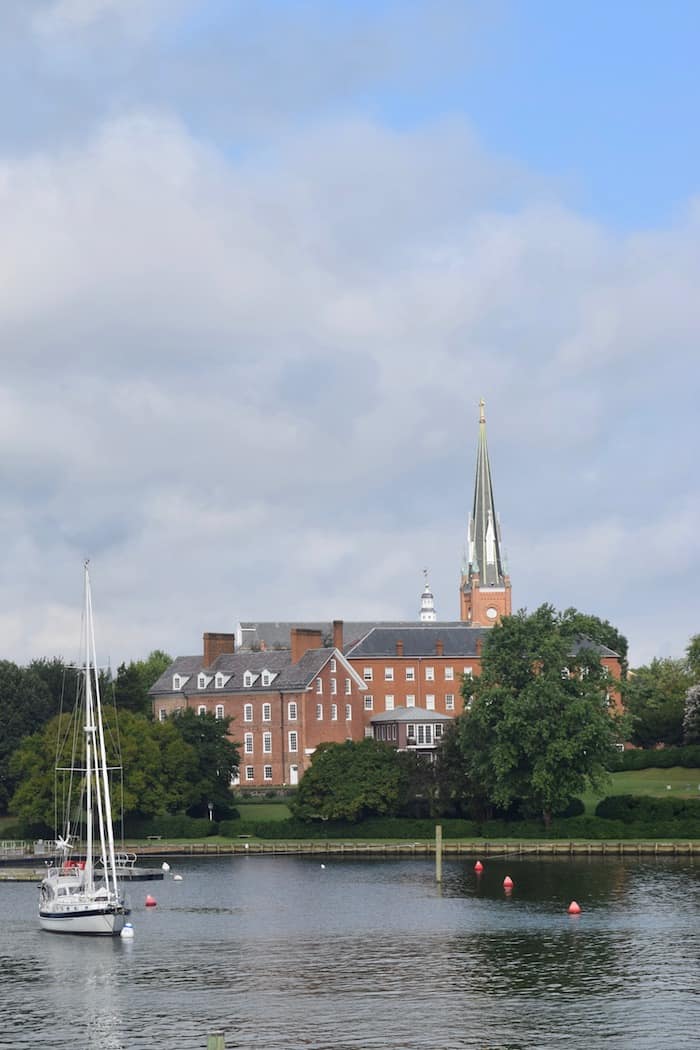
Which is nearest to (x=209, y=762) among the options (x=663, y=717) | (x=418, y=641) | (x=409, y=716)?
(x=409, y=716)

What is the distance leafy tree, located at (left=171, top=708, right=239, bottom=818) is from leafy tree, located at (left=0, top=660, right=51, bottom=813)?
16.4 meters

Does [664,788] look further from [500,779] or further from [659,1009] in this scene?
[659,1009]

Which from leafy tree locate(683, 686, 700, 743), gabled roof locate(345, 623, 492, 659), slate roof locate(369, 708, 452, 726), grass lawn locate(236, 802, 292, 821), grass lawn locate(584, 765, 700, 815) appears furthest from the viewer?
gabled roof locate(345, 623, 492, 659)

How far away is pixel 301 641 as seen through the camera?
16450cm

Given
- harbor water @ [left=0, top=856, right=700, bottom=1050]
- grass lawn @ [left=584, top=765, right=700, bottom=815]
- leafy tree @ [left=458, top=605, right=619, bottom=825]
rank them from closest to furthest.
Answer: harbor water @ [left=0, top=856, right=700, bottom=1050]
leafy tree @ [left=458, top=605, right=619, bottom=825]
grass lawn @ [left=584, top=765, right=700, bottom=815]

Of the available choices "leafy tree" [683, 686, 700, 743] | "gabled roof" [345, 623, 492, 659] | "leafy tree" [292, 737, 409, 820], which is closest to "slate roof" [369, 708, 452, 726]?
"gabled roof" [345, 623, 492, 659]

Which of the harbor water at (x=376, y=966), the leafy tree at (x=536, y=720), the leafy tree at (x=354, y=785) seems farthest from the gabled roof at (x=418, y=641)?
the harbor water at (x=376, y=966)

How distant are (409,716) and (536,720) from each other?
164 ft

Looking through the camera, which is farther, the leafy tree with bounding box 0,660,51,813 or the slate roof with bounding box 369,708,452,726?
the slate roof with bounding box 369,708,452,726

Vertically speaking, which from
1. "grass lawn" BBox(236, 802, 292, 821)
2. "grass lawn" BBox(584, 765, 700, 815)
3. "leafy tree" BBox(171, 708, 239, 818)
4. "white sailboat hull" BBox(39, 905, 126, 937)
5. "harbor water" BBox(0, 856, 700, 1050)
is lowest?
"harbor water" BBox(0, 856, 700, 1050)

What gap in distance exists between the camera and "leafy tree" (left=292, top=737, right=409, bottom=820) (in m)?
123

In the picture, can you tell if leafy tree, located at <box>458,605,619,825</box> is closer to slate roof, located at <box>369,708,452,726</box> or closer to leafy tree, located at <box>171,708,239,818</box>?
leafy tree, located at <box>171,708,239,818</box>

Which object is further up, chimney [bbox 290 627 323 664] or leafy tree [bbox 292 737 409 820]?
chimney [bbox 290 627 323 664]

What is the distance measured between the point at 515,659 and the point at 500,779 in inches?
349
